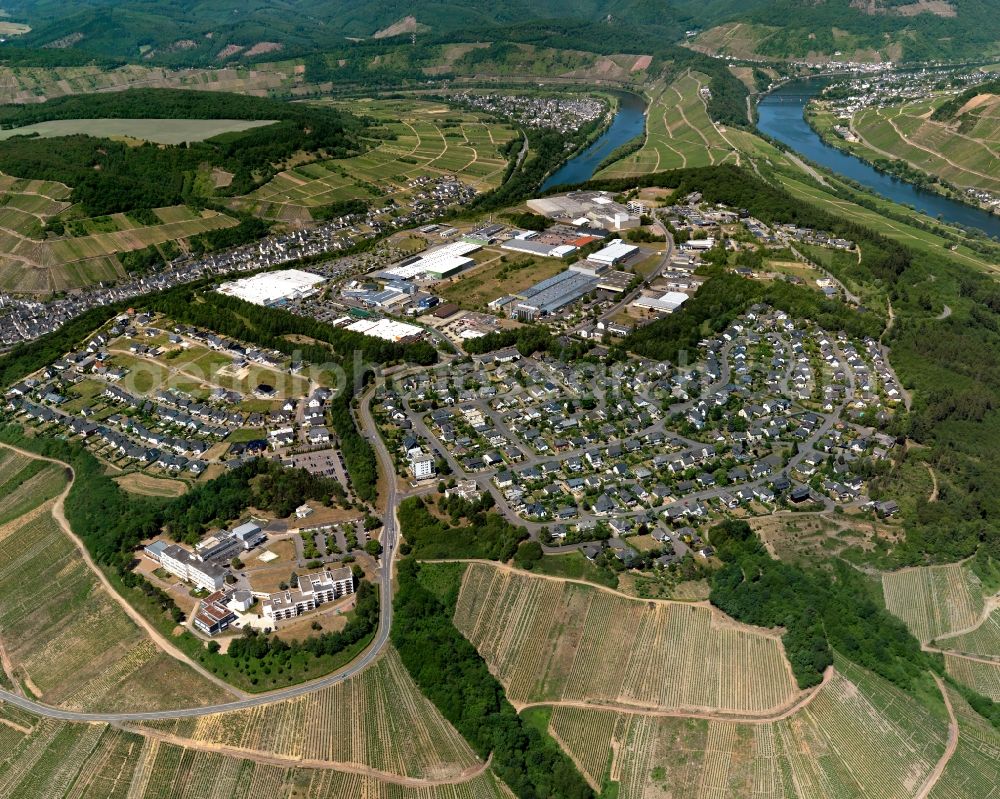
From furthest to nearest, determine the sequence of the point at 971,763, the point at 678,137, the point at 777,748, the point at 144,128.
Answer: the point at 678,137, the point at 144,128, the point at 777,748, the point at 971,763

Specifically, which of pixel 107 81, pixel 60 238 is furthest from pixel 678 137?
pixel 107 81

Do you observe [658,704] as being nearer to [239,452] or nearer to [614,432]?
[614,432]

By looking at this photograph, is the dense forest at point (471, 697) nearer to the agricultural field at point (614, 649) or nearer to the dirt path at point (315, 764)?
the agricultural field at point (614, 649)

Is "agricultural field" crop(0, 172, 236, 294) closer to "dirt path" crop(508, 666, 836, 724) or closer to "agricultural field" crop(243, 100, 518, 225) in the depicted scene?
"agricultural field" crop(243, 100, 518, 225)

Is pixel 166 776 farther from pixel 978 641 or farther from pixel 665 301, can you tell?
pixel 665 301

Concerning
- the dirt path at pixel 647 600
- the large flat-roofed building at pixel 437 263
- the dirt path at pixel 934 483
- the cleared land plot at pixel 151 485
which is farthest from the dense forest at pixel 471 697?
the large flat-roofed building at pixel 437 263

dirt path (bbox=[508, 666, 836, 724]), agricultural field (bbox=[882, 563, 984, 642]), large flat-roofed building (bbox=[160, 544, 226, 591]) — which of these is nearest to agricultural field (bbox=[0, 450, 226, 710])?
large flat-roofed building (bbox=[160, 544, 226, 591])
